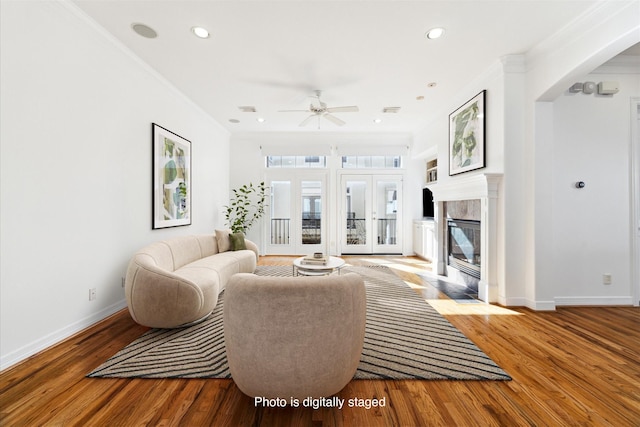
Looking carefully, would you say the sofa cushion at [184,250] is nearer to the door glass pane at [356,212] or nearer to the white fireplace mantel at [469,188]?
the door glass pane at [356,212]

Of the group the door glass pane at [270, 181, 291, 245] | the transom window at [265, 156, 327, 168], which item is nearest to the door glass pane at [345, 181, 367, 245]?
Result: the transom window at [265, 156, 327, 168]

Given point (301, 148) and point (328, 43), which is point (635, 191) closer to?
point (328, 43)

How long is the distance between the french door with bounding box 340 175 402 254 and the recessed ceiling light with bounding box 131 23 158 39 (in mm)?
4557

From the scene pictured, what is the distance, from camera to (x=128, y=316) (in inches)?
111

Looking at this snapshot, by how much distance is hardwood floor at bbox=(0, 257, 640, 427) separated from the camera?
4.75ft

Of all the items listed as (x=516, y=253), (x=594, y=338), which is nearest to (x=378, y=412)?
(x=594, y=338)

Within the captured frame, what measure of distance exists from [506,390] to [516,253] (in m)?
1.97

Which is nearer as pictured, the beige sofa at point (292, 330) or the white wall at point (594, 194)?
the beige sofa at point (292, 330)

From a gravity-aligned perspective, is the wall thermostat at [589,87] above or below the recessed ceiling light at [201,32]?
below

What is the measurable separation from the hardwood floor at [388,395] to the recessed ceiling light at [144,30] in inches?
114

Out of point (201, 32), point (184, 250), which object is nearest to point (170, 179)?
point (184, 250)

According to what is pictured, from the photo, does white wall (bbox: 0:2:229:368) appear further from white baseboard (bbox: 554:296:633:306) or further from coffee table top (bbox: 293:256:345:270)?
white baseboard (bbox: 554:296:633:306)

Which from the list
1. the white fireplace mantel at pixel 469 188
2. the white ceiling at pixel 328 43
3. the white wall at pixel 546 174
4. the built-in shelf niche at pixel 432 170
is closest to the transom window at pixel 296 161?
the white ceiling at pixel 328 43

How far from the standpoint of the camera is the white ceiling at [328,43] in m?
2.34
